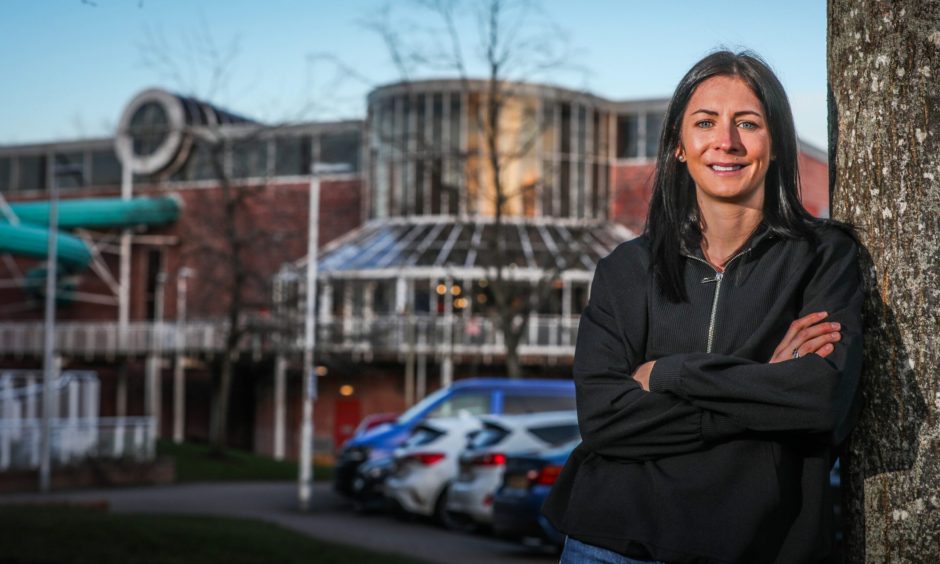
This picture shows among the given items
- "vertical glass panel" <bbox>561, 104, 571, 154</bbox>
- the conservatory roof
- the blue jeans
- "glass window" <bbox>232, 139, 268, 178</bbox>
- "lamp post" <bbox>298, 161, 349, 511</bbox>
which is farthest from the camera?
"vertical glass panel" <bbox>561, 104, 571, 154</bbox>

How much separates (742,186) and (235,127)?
159ft

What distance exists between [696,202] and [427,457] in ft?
53.9

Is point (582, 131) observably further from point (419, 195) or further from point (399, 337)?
point (399, 337)

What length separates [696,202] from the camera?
336 centimetres

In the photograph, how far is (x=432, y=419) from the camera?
20719 mm

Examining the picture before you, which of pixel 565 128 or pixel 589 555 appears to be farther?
pixel 565 128

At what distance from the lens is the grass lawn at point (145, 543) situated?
1176 centimetres

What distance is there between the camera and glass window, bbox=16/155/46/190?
66.8 m

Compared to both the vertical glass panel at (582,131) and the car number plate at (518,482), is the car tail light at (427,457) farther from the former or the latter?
the vertical glass panel at (582,131)

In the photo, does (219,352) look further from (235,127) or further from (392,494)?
(392,494)

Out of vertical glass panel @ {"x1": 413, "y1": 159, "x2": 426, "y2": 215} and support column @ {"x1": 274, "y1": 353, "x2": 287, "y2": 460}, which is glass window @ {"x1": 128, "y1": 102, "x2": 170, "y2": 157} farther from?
support column @ {"x1": 274, "y1": 353, "x2": 287, "y2": 460}

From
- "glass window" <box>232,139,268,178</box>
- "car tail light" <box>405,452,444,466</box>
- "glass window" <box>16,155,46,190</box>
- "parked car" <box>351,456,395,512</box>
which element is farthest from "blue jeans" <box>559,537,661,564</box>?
"glass window" <box>16,155,46,190</box>

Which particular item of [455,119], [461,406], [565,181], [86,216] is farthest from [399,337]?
[461,406]

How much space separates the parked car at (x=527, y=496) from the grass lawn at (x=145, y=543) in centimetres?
166
